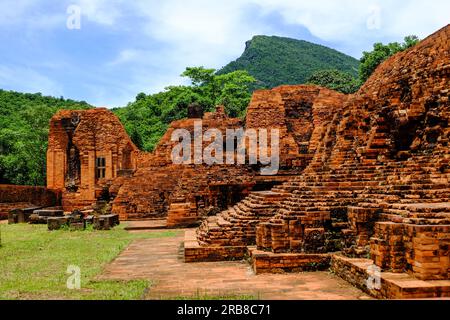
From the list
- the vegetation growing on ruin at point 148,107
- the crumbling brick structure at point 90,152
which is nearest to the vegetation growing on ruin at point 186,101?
the vegetation growing on ruin at point 148,107

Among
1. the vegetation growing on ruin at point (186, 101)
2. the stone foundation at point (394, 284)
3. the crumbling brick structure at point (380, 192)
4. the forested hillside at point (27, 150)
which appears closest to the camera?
the stone foundation at point (394, 284)

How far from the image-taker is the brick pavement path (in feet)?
22.1

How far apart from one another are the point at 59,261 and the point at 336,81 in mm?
32153

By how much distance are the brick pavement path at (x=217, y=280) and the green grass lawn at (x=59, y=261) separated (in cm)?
37

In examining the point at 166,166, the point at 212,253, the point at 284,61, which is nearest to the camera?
the point at 212,253

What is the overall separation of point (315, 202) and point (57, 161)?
23.0m

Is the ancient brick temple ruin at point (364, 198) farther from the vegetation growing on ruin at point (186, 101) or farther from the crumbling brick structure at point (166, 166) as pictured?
the vegetation growing on ruin at point (186, 101)

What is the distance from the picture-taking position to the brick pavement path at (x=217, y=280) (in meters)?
6.73

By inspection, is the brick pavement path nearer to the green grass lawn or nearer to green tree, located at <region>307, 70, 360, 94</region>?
the green grass lawn

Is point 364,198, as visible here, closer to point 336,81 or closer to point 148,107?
point 336,81

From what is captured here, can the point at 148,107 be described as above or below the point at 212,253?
above

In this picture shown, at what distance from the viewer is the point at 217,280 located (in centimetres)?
788

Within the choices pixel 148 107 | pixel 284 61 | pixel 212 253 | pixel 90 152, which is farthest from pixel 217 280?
pixel 284 61

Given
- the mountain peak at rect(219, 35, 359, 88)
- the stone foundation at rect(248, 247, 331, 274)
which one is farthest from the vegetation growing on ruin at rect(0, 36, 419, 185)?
the mountain peak at rect(219, 35, 359, 88)
